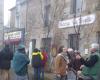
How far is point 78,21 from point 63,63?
26.5 feet

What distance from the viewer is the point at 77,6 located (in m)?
21.4

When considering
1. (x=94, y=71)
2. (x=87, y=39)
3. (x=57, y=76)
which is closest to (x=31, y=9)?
(x=87, y=39)

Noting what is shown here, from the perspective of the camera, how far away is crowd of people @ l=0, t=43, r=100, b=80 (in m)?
9.95

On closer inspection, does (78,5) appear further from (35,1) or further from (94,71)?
(94,71)

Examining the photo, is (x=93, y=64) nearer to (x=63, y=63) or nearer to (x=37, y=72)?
(x=63, y=63)

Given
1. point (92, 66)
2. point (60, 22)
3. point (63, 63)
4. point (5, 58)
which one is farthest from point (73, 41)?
point (92, 66)

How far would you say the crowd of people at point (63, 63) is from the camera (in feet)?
32.6

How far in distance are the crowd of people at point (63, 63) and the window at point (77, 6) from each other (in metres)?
5.07

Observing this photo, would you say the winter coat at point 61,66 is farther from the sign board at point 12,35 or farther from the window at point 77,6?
the sign board at point 12,35

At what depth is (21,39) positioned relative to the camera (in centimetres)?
2995

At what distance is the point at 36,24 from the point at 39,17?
828mm

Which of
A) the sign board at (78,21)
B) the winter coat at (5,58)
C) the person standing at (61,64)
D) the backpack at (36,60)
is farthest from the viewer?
the sign board at (78,21)

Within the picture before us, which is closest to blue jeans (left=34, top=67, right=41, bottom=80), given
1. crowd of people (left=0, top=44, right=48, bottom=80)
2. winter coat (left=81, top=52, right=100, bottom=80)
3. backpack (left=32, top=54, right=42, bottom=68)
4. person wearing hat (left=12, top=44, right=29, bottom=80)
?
crowd of people (left=0, top=44, right=48, bottom=80)

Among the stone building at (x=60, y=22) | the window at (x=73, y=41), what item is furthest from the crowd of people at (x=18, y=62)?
the window at (x=73, y=41)
